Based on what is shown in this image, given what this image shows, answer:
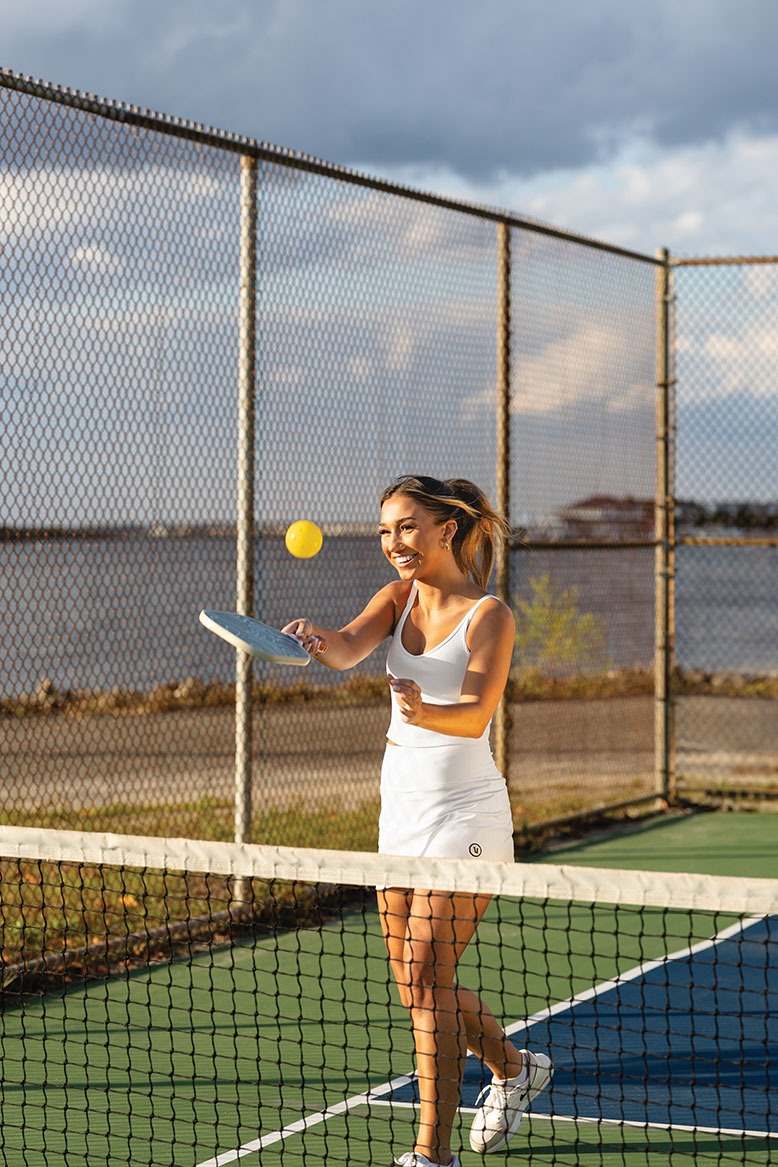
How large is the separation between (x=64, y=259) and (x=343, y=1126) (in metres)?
3.33

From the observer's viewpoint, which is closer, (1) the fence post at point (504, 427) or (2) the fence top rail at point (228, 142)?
(2) the fence top rail at point (228, 142)

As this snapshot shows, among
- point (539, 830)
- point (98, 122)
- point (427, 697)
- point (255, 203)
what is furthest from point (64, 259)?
point (539, 830)

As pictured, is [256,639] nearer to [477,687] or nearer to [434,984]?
[477,687]

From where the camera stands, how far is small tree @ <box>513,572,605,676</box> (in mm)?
10867

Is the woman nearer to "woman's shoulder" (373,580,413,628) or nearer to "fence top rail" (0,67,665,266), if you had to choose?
"woman's shoulder" (373,580,413,628)

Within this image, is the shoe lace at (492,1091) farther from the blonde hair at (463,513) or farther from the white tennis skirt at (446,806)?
the blonde hair at (463,513)

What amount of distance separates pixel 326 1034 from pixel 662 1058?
4.05 feet

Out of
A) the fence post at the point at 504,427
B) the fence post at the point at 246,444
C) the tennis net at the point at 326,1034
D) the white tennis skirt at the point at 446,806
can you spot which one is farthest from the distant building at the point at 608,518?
the white tennis skirt at the point at 446,806

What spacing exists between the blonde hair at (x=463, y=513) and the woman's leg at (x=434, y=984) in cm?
101

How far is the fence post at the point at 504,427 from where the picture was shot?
9.16m

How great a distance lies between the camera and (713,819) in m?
10.6

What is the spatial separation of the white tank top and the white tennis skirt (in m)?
0.03

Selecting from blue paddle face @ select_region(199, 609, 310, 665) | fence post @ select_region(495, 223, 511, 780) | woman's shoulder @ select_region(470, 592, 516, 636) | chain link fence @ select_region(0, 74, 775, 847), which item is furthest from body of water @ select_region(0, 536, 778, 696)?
woman's shoulder @ select_region(470, 592, 516, 636)

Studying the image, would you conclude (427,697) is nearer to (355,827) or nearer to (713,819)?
(355,827)
